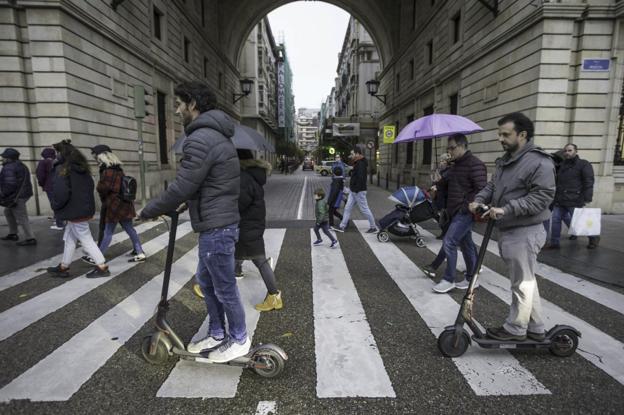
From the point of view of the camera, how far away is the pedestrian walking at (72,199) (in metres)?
4.64

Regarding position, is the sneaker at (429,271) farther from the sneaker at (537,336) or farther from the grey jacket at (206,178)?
the grey jacket at (206,178)

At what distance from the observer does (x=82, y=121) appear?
35.2 feet

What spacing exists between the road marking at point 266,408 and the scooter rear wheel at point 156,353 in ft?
3.08

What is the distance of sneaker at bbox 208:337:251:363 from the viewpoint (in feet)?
8.69

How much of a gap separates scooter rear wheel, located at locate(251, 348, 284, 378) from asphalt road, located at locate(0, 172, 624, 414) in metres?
0.09

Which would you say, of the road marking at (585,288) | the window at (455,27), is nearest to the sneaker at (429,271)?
the road marking at (585,288)

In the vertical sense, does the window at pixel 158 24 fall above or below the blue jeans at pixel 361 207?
above

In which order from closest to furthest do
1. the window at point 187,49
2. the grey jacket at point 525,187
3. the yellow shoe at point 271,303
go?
the grey jacket at point 525,187 → the yellow shoe at point 271,303 → the window at point 187,49

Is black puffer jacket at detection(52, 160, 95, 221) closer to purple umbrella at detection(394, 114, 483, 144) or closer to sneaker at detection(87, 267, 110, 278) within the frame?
sneaker at detection(87, 267, 110, 278)

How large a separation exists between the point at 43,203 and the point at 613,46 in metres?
17.3

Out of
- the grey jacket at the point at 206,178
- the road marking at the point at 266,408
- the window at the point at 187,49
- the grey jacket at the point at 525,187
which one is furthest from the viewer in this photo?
the window at the point at 187,49

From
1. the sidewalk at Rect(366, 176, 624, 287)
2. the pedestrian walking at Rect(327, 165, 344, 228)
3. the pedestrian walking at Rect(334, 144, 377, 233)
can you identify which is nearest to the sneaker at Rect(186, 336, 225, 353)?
the sidewalk at Rect(366, 176, 624, 287)

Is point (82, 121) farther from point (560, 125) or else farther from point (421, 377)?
point (560, 125)

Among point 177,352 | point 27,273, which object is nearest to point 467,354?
point 177,352
